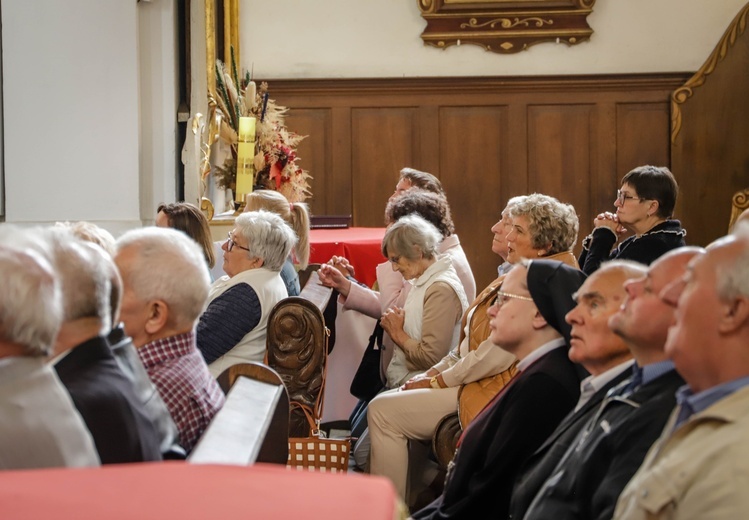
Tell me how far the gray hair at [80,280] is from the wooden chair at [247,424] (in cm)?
33

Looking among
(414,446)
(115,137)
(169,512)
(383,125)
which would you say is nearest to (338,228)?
(383,125)

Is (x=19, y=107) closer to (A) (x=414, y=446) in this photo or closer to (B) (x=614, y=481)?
(A) (x=414, y=446)

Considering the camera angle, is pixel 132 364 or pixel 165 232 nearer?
pixel 132 364

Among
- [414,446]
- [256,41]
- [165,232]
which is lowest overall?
[414,446]

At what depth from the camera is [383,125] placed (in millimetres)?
9789

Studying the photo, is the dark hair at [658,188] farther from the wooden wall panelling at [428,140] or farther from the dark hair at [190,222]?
the wooden wall panelling at [428,140]

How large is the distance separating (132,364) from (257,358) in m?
2.05

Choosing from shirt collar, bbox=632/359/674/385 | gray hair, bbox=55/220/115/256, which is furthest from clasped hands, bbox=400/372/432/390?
shirt collar, bbox=632/359/674/385

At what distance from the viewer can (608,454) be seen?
7.70ft

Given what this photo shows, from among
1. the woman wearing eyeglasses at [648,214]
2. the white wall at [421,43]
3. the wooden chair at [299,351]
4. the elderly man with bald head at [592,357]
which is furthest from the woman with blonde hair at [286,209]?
the white wall at [421,43]

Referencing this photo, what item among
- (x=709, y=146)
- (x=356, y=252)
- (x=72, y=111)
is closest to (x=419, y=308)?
(x=356, y=252)

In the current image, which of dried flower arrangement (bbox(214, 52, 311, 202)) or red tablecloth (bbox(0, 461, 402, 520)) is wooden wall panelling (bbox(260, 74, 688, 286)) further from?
red tablecloth (bbox(0, 461, 402, 520))

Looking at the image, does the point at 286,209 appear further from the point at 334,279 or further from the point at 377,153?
the point at 377,153

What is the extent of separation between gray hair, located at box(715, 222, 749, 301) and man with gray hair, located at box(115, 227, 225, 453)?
130 cm
